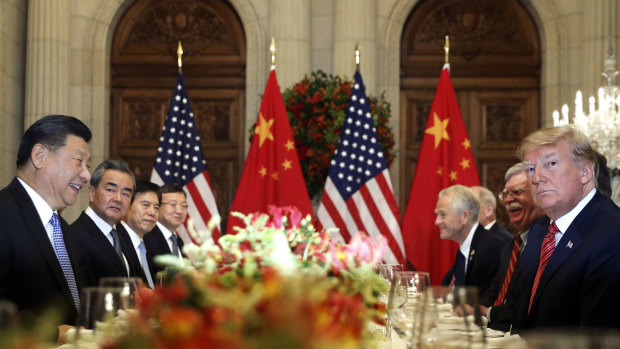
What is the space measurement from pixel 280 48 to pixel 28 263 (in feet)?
19.3

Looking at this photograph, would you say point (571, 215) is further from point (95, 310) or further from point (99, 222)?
point (99, 222)

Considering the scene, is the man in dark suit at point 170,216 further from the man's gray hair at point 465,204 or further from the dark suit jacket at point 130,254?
the man's gray hair at point 465,204

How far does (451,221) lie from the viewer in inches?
234

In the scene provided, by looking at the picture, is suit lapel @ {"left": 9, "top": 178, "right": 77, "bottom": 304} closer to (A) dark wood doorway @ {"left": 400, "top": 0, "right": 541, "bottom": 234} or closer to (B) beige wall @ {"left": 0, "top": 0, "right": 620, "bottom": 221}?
(B) beige wall @ {"left": 0, "top": 0, "right": 620, "bottom": 221}

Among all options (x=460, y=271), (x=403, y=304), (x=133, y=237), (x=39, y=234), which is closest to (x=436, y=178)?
(x=460, y=271)

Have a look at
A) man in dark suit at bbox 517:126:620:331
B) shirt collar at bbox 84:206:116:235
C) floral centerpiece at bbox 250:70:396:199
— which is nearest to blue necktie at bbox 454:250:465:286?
man in dark suit at bbox 517:126:620:331

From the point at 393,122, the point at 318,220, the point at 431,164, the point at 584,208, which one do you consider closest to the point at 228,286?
the point at 584,208

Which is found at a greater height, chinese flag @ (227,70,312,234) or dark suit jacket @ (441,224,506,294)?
chinese flag @ (227,70,312,234)

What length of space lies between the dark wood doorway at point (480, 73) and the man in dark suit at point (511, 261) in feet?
12.4

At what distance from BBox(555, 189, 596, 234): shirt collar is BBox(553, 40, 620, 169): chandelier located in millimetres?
4596

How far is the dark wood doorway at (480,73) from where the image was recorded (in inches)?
362

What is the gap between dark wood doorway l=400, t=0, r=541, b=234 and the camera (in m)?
9.20

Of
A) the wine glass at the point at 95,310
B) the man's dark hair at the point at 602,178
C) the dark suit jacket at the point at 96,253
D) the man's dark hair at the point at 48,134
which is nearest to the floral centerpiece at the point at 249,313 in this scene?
the wine glass at the point at 95,310

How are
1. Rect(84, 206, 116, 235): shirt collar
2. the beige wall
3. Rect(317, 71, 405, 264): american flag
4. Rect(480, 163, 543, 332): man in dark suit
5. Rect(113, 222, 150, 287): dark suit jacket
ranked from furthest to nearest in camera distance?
1. the beige wall
2. Rect(317, 71, 405, 264): american flag
3. Rect(113, 222, 150, 287): dark suit jacket
4. Rect(84, 206, 116, 235): shirt collar
5. Rect(480, 163, 543, 332): man in dark suit
